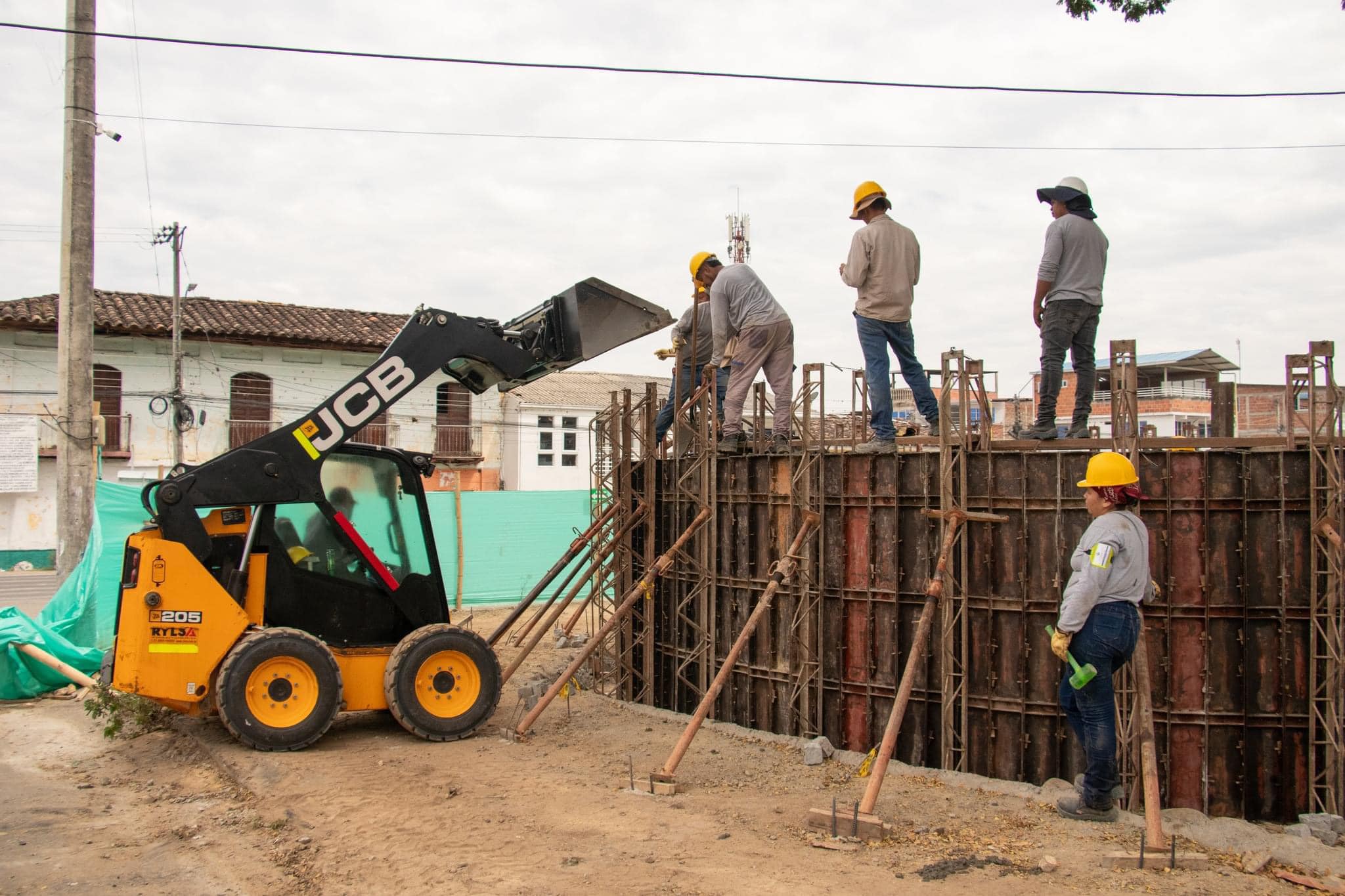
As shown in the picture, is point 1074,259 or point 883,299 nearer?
point 1074,259

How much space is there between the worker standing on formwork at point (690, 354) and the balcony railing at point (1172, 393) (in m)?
19.2

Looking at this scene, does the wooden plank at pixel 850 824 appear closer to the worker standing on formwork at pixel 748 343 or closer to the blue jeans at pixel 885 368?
the blue jeans at pixel 885 368

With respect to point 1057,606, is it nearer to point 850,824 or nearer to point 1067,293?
point 1067,293

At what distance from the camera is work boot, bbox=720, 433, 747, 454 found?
437 inches

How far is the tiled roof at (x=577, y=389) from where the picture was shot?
41.6m

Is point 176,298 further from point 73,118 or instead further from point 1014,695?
point 1014,695

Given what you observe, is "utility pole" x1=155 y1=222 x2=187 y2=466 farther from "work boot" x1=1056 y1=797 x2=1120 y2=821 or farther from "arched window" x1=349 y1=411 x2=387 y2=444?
"work boot" x1=1056 y1=797 x2=1120 y2=821

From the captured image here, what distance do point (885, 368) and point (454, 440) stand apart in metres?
29.3

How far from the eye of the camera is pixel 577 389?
44781 millimetres

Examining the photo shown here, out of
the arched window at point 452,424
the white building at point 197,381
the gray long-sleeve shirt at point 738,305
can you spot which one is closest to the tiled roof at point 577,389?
the arched window at point 452,424

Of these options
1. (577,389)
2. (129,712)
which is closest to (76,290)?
(129,712)

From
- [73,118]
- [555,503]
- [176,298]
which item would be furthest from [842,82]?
[176,298]

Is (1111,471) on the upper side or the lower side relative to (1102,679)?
upper

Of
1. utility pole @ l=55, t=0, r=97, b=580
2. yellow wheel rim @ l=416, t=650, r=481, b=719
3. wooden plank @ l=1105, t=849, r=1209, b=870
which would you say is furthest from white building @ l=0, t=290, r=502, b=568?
wooden plank @ l=1105, t=849, r=1209, b=870
